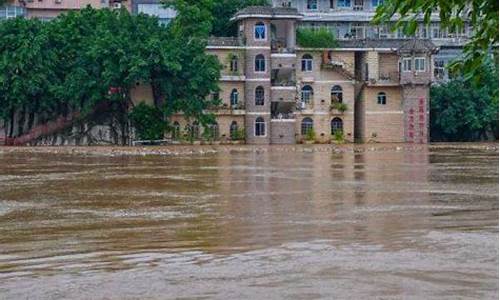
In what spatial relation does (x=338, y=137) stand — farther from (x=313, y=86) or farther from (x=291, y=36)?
(x=291, y=36)

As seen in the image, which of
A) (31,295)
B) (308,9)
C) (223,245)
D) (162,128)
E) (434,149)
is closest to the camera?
(31,295)

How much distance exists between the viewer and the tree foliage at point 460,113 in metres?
63.8

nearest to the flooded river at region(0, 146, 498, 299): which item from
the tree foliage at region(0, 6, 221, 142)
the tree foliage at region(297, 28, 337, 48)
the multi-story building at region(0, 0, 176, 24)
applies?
the tree foliage at region(0, 6, 221, 142)

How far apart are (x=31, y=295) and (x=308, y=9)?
65.0 meters

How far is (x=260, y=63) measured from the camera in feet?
208

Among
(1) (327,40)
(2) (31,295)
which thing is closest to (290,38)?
(1) (327,40)

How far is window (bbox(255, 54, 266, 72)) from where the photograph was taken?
→ 63.2m

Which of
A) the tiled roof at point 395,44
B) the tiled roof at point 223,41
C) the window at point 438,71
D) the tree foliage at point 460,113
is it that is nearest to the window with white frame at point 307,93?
the tiled roof at point 395,44

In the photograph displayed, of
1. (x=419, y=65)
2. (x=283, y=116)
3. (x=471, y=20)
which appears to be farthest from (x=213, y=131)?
(x=471, y=20)

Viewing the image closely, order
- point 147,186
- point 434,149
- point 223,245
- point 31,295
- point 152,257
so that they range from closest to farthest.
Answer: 1. point 31,295
2. point 152,257
3. point 223,245
4. point 147,186
5. point 434,149

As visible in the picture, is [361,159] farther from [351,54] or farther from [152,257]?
[152,257]

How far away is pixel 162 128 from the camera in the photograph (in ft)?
197

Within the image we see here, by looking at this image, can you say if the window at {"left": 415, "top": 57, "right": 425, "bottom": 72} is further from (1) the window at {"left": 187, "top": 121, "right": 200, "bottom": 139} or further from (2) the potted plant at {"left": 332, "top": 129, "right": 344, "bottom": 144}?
(1) the window at {"left": 187, "top": 121, "right": 200, "bottom": 139}

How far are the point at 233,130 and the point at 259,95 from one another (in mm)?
2841
